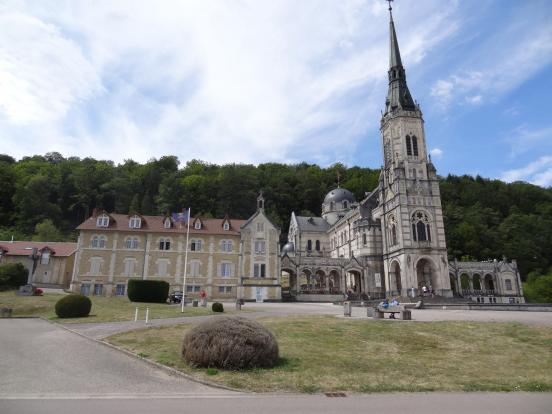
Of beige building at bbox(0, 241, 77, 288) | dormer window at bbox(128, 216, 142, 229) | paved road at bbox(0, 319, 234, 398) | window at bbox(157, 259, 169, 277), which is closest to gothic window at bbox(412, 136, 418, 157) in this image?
window at bbox(157, 259, 169, 277)

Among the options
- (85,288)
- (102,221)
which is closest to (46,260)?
(85,288)

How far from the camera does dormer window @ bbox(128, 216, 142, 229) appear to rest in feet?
152

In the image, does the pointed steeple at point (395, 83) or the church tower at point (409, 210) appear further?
the pointed steeple at point (395, 83)

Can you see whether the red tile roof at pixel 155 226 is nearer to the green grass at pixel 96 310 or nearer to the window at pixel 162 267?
the window at pixel 162 267

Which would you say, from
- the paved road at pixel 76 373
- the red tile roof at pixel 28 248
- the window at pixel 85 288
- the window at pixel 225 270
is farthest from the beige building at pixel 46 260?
the paved road at pixel 76 373

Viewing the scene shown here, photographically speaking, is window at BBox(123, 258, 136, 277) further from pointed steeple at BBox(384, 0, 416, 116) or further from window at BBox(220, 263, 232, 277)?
pointed steeple at BBox(384, 0, 416, 116)

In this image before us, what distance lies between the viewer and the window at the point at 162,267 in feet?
149

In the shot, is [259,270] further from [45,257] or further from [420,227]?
[45,257]

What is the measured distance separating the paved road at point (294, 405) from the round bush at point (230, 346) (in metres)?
2.16

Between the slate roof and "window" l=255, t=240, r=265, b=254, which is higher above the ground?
the slate roof

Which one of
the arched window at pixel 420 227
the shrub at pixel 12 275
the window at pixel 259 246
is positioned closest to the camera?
the shrub at pixel 12 275

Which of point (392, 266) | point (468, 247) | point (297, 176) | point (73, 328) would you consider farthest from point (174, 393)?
point (297, 176)

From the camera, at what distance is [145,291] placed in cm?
3466

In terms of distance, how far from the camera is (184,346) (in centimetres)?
1180
